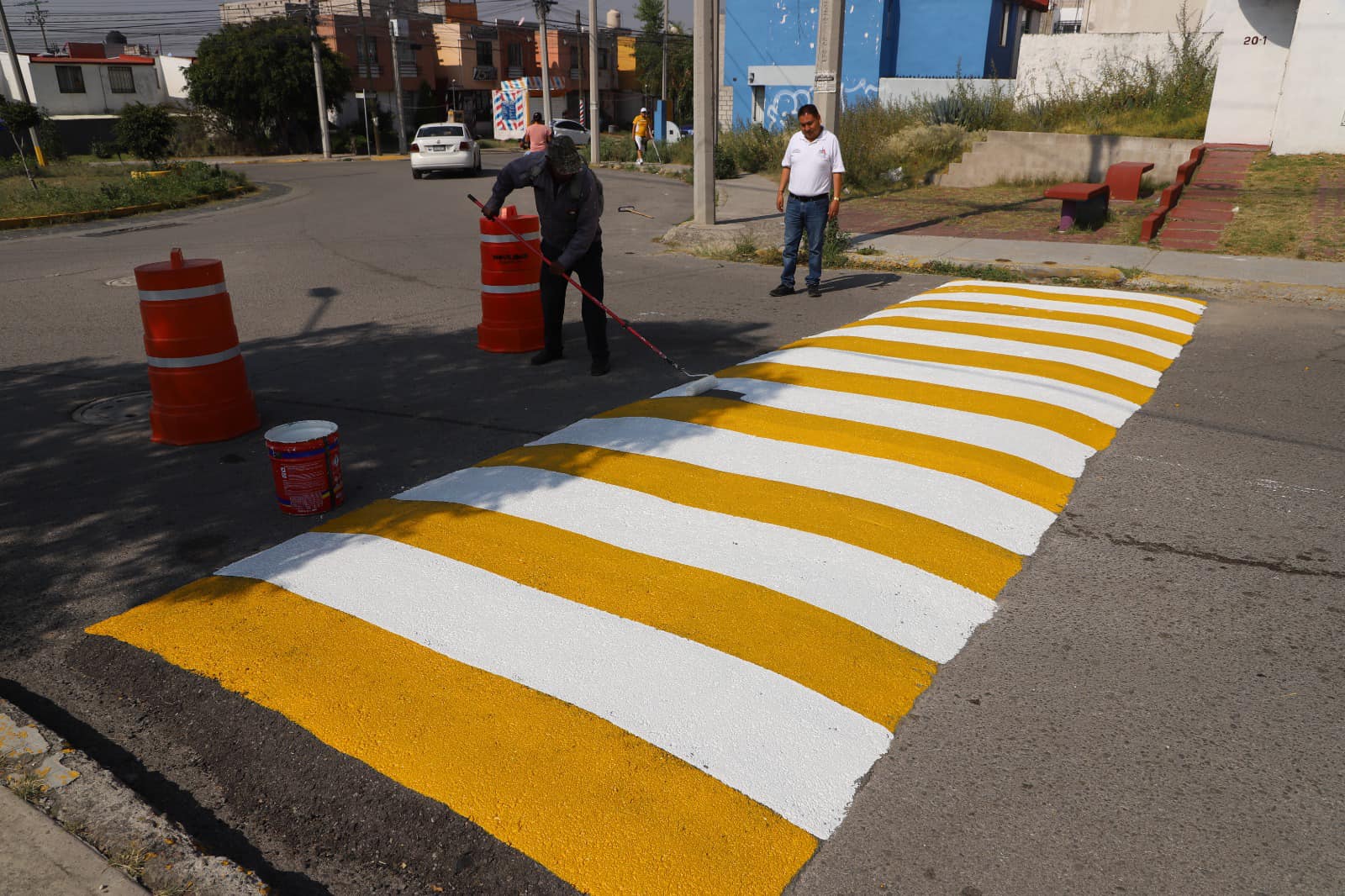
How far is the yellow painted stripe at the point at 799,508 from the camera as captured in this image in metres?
4.46

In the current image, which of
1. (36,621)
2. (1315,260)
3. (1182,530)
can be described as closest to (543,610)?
(36,621)

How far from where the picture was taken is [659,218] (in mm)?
18719

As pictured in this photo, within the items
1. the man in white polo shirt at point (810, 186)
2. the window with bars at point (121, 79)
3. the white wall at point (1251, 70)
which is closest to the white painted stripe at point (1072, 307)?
the man in white polo shirt at point (810, 186)

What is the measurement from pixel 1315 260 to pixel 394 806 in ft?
41.1

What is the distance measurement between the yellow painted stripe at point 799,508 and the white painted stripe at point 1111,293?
256 inches

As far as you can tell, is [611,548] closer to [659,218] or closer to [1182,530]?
[1182,530]

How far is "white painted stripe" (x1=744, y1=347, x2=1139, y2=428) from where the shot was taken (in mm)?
6695

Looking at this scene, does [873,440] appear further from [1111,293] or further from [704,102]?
[704,102]

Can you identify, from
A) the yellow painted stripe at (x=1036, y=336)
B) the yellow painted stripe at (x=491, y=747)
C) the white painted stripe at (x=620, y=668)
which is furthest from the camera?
the yellow painted stripe at (x=1036, y=336)

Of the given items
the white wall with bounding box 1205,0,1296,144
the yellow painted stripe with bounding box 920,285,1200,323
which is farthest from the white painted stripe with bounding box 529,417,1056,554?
the white wall with bounding box 1205,0,1296,144

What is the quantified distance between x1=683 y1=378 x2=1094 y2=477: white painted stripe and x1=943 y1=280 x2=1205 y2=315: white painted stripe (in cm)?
475

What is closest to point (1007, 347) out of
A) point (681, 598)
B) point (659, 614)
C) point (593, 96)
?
point (681, 598)

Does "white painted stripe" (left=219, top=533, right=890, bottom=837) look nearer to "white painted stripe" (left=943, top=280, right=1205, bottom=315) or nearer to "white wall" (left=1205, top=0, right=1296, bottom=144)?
"white painted stripe" (left=943, top=280, right=1205, bottom=315)

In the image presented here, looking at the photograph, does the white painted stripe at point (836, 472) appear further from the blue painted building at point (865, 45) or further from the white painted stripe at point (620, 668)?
the blue painted building at point (865, 45)
